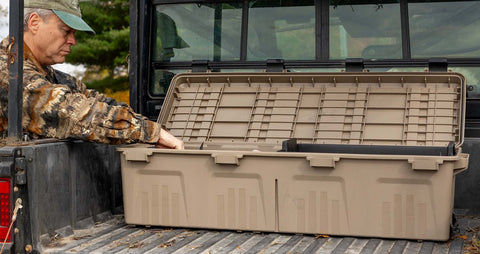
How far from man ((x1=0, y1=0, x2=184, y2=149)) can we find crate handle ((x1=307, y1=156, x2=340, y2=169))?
78 centimetres

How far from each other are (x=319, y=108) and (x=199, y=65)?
3.16 ft

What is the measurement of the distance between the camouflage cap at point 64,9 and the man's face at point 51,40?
5 centimetres

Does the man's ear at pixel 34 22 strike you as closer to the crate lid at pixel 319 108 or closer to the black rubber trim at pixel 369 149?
the crate lid at pixel 319 108

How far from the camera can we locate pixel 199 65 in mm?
4242

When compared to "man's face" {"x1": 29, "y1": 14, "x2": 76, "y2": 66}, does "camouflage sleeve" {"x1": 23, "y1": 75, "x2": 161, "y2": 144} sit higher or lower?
lower

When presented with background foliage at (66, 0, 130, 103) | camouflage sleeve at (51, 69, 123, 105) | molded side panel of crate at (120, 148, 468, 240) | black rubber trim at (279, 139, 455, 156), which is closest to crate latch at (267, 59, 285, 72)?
black rubber trim at (279, 139, 455, 156)

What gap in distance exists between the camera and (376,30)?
4.05 metres

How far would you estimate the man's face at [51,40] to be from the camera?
11.2 feet

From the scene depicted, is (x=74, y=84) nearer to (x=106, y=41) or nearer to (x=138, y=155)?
(x=138, y=155)

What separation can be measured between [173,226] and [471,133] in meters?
1.86

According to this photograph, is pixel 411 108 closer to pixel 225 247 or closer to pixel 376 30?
pixel 376 30

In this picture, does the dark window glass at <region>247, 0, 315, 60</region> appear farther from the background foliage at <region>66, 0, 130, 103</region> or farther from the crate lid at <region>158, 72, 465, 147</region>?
the background foliage at <region>66, 0, 130, 103</region>

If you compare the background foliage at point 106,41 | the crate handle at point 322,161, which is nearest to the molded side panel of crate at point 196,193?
the crate handle at point 322,161

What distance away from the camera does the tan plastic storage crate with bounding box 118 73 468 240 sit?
2883 millimetres
